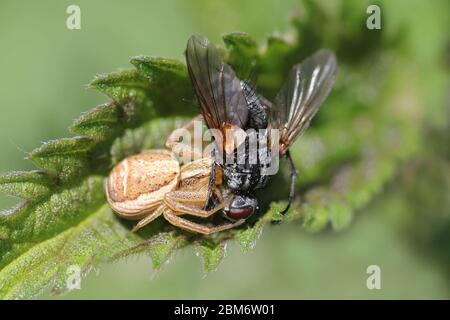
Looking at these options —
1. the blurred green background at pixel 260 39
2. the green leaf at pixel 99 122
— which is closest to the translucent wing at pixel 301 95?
the blurred green background at pixel 260 39

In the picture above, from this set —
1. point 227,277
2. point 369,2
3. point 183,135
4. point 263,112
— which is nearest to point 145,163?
point 183,135

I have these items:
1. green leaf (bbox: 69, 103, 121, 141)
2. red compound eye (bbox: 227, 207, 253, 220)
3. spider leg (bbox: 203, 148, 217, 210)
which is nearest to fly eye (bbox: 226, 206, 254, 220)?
red compound eye (bbox: 227, 207, 253, 220)

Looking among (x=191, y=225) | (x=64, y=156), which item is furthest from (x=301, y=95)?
(x=64, y=156)

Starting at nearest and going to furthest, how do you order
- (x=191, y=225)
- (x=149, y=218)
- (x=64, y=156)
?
1. (x=64, y=156)
2. (x=191, y=225)
3. (x=149, y=218)

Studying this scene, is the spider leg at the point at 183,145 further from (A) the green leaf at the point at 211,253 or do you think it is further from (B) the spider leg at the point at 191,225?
(A) the green leaf at the point at 211,253

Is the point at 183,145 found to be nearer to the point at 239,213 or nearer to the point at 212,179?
the point at 212,179
